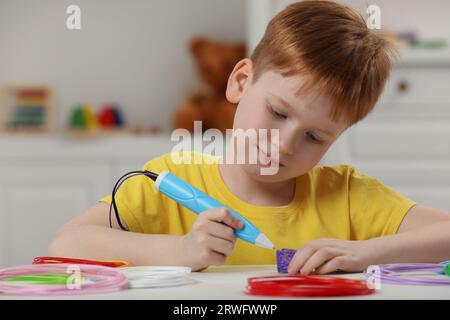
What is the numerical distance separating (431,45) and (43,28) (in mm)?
1336

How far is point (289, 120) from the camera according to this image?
0.75 meters

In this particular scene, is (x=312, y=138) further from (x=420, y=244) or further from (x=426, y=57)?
(x=426, y=57)

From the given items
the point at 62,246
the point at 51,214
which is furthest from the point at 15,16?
the point at 62,246

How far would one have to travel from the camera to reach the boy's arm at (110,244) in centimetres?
68

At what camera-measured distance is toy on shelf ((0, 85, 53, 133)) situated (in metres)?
2.42

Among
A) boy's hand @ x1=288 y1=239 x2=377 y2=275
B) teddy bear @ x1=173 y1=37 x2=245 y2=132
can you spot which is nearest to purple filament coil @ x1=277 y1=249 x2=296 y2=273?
boy's hand @ x1=288 y1=239 x2=377 y2=275

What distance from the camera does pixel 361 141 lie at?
77.7 inches

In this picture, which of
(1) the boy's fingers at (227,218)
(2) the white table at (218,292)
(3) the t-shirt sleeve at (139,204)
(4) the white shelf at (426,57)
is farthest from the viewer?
(4) the white shelf at (426,57)

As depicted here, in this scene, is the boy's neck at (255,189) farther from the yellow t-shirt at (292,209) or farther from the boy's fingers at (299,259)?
the boy's fingers at (299,259)

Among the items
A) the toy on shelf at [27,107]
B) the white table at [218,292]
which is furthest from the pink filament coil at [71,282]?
the toy on shelf at [27,107]

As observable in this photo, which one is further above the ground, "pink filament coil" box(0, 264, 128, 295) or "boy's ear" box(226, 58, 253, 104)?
"boy's ear" box(226, 58, 253, 104)

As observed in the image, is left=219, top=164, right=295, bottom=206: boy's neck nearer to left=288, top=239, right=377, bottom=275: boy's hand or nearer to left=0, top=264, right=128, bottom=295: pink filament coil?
left=288, top=239, right=377, bottom=275: boy's hand

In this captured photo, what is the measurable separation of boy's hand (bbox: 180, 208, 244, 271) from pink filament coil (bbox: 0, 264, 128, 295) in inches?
4.5

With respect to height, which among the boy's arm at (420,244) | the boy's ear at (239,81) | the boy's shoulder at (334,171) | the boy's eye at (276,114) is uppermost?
the boy's ear at (239,81)
